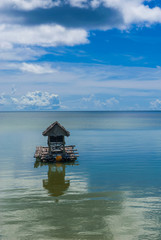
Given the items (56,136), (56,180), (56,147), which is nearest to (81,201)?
(56,180)

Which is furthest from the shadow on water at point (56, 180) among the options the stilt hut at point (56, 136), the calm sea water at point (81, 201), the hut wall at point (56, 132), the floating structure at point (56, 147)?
the hut wall at point (56, 132)

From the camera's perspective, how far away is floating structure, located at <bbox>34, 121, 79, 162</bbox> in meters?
34.5

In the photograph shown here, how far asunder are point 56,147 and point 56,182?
1159 cm

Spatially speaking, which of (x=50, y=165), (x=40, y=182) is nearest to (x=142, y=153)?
(x=50, y=165)

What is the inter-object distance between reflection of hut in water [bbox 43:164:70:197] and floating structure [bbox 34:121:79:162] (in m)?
2.38

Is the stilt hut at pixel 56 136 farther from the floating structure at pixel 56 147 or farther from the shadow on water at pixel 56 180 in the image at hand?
the shadow on water at pixel 56 180

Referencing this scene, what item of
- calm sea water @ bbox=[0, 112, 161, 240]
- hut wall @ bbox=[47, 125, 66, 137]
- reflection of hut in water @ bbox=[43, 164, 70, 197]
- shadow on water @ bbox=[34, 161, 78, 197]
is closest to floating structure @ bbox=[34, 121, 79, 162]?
hut wall @ bbox=[47, 125, 66, 137]

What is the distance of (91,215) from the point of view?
15820mm

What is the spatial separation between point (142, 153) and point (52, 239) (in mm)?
30074

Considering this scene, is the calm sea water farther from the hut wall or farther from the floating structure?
the hut wall

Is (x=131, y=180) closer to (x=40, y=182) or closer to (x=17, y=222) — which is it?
(x=40, y=182)

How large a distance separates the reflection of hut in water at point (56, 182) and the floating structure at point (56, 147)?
7.80 ft

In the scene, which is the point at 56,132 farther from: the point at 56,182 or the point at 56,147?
the point at 56,182

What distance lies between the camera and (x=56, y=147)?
118 ft
